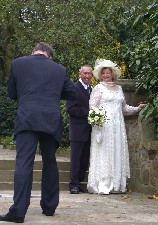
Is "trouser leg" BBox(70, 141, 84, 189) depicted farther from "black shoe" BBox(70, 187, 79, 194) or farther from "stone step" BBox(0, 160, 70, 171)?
"stone step" BBox(0, 160, 70, 171)

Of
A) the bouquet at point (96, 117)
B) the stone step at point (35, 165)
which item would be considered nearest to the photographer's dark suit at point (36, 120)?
the bouquet at point (96, 117)

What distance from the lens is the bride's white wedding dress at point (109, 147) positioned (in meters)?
8.65

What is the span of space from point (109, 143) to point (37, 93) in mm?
2941

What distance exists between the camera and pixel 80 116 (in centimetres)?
872

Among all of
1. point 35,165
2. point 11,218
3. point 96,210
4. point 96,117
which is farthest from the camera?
point 35,165

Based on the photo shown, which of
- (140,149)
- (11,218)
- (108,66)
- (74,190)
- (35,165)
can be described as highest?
(108,66)

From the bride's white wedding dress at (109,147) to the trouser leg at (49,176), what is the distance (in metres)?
2.52

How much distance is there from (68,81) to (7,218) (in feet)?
4.83

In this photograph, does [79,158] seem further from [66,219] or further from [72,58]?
[72,58]

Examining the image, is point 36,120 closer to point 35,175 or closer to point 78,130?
point 78,130

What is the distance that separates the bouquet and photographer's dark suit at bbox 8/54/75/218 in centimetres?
219

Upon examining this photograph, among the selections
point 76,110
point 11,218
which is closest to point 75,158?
point 76,110

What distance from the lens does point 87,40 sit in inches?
494

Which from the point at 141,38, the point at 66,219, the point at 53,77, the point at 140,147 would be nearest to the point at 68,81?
the point at 53,77
